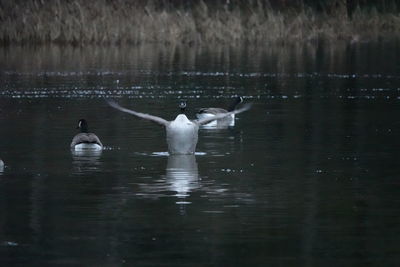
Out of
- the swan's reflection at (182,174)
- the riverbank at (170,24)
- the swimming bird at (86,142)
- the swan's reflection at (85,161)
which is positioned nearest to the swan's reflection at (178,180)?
the swan's reflection at (182,174)

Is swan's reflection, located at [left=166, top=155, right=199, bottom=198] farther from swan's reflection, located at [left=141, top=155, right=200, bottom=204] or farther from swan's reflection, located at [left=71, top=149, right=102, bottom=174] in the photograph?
swan's reflection, located at [left=71, top=149, right=102, bottom=174]

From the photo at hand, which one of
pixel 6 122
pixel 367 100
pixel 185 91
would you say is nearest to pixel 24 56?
pixel 185 91

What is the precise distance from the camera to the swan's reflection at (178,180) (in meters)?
15.8

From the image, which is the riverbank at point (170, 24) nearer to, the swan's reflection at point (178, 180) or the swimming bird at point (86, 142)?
the swimming bird at point (86, 142)

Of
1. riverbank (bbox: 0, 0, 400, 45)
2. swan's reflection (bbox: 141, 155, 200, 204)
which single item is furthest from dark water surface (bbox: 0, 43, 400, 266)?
riverbank (bbox: 0, 0, 400, 45)

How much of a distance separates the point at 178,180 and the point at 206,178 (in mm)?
349

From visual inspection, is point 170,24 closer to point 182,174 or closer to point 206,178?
point 182,174

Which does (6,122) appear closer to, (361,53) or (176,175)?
(176,175)

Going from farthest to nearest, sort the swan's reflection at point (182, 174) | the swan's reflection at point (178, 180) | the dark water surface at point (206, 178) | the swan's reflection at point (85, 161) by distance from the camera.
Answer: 1. the swan's reflection at point (85, 161)
2. the swan's reflection at point (182, 174)
3. the swan's reflection at point (178, 180)
4. the dark water surface at point (206, 178)

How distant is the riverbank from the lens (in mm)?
48719

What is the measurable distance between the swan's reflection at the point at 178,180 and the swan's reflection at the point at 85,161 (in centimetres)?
90

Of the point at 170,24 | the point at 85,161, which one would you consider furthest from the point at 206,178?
the point at 170,24

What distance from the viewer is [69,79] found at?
118 ft

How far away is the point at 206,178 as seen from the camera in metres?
17.1
